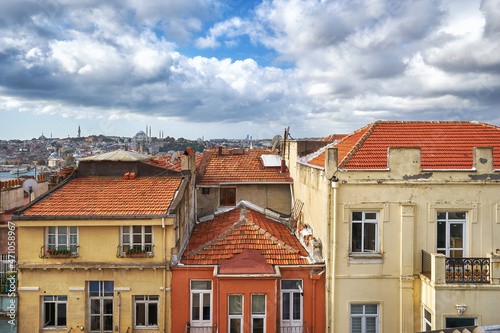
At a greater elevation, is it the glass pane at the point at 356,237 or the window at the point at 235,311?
the glass pane at the point at 356,237

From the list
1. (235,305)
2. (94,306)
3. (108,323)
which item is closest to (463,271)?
(235,305)

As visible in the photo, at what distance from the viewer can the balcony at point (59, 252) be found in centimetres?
1549

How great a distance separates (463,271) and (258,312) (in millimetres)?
8596

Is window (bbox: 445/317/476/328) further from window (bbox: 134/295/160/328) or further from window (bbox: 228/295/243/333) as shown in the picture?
window (bbox: 134/295/160/328)

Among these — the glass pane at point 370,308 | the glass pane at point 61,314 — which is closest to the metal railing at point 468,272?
the glass pane at point 370,308

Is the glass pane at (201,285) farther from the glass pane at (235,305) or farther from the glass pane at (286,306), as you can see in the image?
the glass pane at (286,306)

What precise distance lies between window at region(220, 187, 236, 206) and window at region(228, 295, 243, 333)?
7490 millimetres

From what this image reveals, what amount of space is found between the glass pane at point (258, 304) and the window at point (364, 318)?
13.0 feet

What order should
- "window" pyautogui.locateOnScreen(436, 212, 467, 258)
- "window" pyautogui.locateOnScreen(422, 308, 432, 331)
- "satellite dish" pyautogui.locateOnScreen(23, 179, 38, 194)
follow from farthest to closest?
"satellite dish" pyautogui.locateOnScreen(23, 179, 38, 194), "window" pyautogui.locateOnScreen(436, 212, 467, 258), "window" pyautogui.locateOnScreen(422, 308, 432, 331)

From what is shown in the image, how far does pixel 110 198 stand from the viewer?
16797 millimetres

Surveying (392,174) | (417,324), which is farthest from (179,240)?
(417,324)

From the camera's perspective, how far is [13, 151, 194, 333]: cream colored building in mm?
15430

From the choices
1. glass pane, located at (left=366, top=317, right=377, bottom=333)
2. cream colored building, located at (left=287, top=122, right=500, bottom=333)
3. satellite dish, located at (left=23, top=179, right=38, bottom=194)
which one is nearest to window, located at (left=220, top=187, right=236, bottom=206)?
cream colored building, located at (left=287, top=122, right=500, bottom=333)

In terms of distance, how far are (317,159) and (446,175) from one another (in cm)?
635
